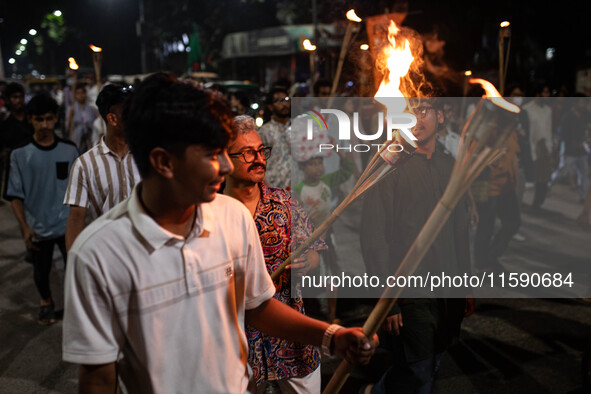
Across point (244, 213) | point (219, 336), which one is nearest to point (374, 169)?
point (244, 213)

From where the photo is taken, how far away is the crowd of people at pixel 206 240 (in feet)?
5.72

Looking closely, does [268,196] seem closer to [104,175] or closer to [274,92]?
[104,175]

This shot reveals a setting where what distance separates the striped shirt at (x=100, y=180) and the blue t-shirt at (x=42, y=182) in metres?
1.90

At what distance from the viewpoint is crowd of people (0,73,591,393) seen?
174 cm

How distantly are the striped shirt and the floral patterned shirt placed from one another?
1.13 meters

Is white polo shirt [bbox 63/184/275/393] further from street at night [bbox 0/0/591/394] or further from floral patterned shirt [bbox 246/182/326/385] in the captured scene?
floral patterned shirt [bbox 246/182/326/385]

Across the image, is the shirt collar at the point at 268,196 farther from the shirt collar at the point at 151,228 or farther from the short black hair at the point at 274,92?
the short black hair at the point at 274,92

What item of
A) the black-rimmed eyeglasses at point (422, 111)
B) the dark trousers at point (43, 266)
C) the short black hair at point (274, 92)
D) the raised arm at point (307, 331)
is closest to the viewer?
the raised arm at point (307, 331)

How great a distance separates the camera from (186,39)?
41.7 meters

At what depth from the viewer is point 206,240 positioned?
1.88 metres

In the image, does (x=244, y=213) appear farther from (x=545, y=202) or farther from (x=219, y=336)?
(x=545, y=202)

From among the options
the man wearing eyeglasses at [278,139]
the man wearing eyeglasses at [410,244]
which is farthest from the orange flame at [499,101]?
the man wearing eyeglasses at [278,139]

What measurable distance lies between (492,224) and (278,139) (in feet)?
9.79

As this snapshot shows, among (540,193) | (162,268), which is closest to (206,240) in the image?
(162,268)
